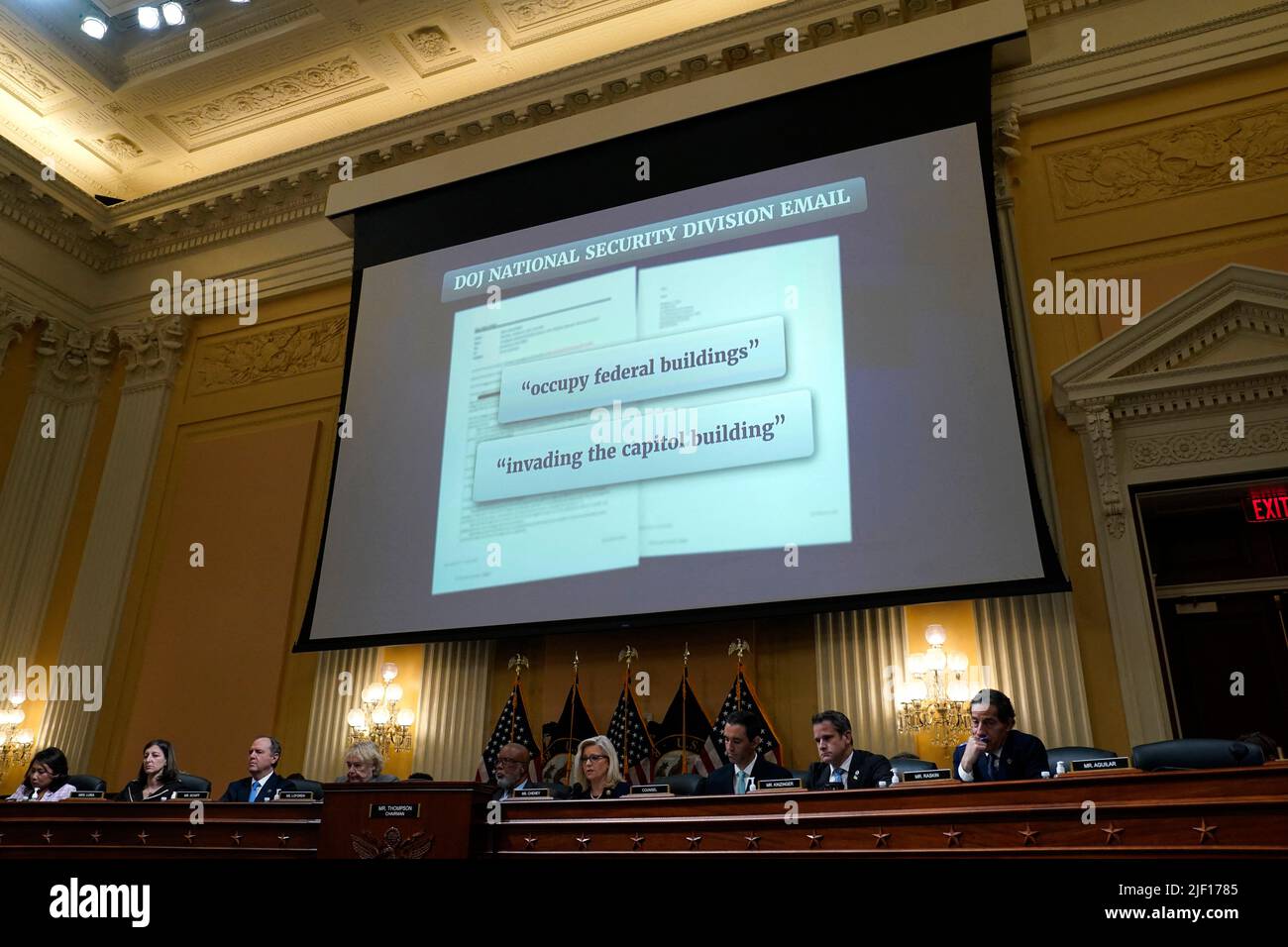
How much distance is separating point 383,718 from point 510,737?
1.00 m

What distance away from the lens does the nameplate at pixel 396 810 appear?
10.1 ft

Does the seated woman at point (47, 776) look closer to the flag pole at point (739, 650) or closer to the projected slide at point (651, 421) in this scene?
the projected slide at point (651, 421)

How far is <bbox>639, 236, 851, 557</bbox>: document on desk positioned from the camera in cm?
540

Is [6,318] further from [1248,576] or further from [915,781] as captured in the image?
[1248,576]

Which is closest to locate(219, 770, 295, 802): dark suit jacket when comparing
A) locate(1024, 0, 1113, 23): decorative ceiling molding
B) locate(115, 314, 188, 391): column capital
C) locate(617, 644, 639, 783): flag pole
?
locate(617, 644, 639, 783): flag pole

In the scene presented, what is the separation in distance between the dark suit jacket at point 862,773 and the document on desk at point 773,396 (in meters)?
1.63

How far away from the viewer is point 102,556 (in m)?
8.02

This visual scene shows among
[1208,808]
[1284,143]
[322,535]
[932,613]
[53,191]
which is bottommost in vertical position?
[1208,808]

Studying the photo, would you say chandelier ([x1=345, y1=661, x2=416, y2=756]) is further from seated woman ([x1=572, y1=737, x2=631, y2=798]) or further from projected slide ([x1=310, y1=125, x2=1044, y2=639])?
seated woman ([x1=572, y1=737, x2=631, y2=798])

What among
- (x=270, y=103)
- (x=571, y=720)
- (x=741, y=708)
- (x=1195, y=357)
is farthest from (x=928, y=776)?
(x=270, y=103)
